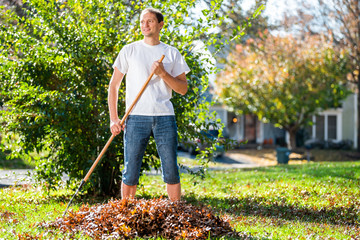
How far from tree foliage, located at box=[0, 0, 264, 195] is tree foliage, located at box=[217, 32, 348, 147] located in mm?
13793

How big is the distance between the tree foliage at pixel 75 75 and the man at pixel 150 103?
1.95m

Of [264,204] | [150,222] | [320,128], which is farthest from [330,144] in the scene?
[150,222]

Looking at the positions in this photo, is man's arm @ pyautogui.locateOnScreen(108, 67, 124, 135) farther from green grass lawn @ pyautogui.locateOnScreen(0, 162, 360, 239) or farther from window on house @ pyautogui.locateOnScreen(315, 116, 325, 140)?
window on house @ pyautogui.locateOnScreen(315, 116, 325, 140)

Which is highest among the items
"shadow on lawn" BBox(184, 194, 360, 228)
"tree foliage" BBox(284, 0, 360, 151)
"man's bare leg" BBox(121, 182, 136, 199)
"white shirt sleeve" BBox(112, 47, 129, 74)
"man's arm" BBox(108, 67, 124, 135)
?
"tree foliage" BBox(284, 0, 360, 151)

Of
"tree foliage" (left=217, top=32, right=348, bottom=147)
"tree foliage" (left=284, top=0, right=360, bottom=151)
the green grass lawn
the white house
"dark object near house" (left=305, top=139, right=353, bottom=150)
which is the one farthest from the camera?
the white house

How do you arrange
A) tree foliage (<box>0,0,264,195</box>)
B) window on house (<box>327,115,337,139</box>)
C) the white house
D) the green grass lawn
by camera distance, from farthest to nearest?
window on house (<box>327,115,337,139</box>) → the white house → tree foliage (<box>0,0,264,195</box>) → the green grass lawn

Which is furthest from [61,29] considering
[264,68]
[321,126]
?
[321,126]

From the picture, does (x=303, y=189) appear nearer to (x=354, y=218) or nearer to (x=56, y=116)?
(x=354, y=218)

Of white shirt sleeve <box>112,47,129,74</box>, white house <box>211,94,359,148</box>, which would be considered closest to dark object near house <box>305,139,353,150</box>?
white house <box>211,94,359,148</box>

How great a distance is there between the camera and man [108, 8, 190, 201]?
4793 millimetres

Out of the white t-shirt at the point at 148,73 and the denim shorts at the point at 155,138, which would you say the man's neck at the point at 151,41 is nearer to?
the white t-shirt at the point at 148,73

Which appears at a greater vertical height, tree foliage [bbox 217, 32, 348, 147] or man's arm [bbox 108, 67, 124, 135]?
tree foliage [bbox 217, 32, 348, 147]

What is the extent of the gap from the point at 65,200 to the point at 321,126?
1001 inches

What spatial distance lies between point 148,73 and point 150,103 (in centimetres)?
31
